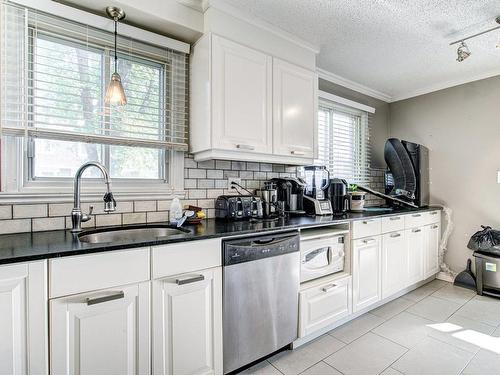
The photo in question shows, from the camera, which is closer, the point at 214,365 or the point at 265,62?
the point at 214,365

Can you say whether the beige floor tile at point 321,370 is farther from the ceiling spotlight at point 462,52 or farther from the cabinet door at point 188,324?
the ceiling spotlight at point 462,52

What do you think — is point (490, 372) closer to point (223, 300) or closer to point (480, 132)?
point (223, 300)

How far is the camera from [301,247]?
191 centimetres

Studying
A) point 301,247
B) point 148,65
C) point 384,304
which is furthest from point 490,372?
point 148,65

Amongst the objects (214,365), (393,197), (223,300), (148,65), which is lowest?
(214,365)

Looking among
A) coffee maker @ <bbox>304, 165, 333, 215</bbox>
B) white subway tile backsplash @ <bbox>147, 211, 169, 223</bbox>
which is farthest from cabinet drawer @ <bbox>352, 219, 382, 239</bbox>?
white subway tile backsplash @ <bbox>147, 211, 169, 223</bbox>

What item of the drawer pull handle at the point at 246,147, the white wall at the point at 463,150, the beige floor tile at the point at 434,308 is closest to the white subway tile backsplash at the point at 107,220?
the drawer pull handle at the point at 246,147

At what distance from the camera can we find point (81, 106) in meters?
1.69

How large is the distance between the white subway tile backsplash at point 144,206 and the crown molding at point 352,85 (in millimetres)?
2288

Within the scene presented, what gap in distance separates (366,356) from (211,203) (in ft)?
5.08

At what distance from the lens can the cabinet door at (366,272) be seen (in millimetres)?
2244

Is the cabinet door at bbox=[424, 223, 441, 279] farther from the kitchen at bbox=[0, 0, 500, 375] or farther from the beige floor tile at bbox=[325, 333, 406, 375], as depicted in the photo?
the beige floor tile at bbox=[325, 333, 406, 375]

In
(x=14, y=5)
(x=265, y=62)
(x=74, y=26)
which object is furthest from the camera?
(x=265, y=62)

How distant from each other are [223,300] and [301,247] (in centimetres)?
69
